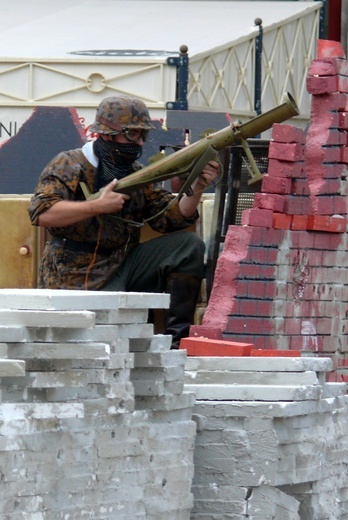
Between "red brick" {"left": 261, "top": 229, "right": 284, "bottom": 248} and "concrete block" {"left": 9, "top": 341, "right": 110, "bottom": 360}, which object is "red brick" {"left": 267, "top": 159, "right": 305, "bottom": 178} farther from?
"concrete block" {"left": 9, "top": 341, "right": 110, "bottom": 360}

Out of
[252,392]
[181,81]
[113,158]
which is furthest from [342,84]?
[181,81]

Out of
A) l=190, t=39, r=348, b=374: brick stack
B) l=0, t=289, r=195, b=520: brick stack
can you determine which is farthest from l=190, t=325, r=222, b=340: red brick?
l=0, t=289, r=195, b=520: brick stack

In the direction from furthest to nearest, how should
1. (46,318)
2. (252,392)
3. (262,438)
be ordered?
(252,392), (262,438), (46,318)

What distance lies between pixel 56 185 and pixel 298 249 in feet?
4.11

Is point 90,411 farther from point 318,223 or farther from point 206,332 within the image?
point 318,223

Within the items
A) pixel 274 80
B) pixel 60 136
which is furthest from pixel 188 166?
pixel 274 80

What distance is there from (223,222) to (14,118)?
515 cm

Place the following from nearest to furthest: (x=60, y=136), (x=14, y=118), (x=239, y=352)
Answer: (x=239, y=352)
(x=60, y=136)
(x=14, y=118)

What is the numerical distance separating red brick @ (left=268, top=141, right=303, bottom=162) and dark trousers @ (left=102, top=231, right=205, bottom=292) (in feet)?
1.98

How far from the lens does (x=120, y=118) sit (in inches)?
324

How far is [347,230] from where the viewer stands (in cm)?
846

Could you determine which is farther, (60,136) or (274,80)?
(274,80)

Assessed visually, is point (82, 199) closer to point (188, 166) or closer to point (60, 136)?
point (188, 166)

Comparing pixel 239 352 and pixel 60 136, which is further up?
pixel 60 136
